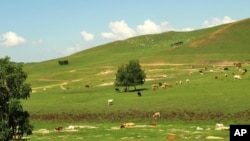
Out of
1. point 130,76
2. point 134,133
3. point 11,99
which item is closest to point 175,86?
point 130,76

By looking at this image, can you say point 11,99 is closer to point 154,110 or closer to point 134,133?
point 134,133

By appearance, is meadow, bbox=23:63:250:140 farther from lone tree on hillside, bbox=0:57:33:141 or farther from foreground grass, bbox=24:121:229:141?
lone tree on hillside, bbox=0:57:33:141

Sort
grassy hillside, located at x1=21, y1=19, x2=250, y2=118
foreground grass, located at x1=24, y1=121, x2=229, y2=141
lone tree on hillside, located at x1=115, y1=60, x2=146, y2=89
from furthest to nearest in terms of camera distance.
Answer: lone tree on hillside, located at x1=115, y1=60, x2=146, y2=89 < grassy hillside, located at x1=21, y1=19, x2=250, y2=118 < foreground grass, located at x1=24, y1=121, x2=229, y2=141

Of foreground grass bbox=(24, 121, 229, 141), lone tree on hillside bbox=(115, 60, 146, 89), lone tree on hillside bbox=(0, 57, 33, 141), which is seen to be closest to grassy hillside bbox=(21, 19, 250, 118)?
lone tree on hillside bbox=(115, 60, 146, 89)

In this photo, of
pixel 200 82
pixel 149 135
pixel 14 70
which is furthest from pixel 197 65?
pixel 14 70

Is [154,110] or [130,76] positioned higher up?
[130,76]

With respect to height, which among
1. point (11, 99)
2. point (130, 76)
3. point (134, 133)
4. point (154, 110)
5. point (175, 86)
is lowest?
point (134, 133)

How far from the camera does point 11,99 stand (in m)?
37.3

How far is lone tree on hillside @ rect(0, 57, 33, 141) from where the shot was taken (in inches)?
1464

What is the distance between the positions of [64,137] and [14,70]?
1410 centimetres

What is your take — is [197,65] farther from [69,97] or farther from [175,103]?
[175,103]

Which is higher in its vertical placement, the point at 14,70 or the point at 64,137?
the point at 14,70

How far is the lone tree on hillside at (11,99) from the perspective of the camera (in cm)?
3719

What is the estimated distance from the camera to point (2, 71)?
3784 cm
